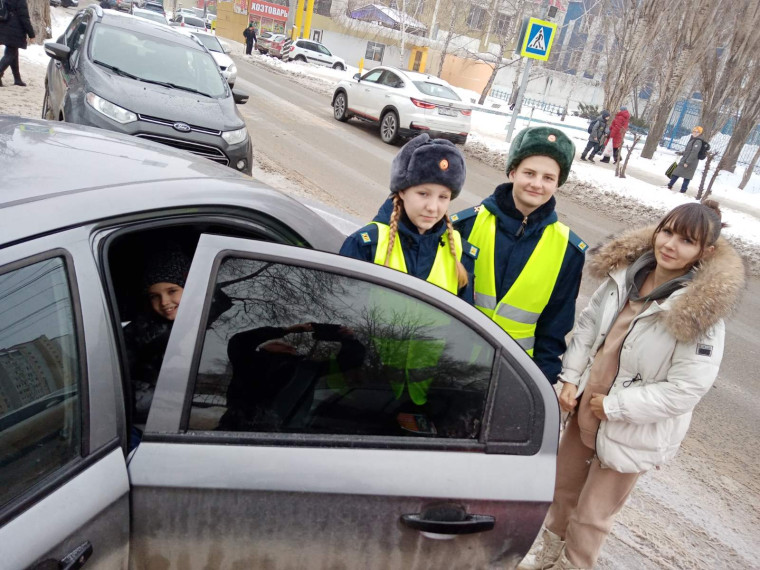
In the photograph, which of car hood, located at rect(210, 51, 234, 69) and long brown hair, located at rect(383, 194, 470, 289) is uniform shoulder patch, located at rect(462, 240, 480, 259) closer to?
long brown hair, located at rect(383, 194, 470, 289)

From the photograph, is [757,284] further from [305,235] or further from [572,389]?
[305,235]

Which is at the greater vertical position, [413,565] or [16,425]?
[16,425]

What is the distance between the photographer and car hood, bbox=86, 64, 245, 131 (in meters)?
5.80

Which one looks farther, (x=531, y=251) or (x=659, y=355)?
(x=531, y=251)

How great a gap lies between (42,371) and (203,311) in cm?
35

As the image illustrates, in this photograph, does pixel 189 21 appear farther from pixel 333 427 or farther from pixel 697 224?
pixel 333 427

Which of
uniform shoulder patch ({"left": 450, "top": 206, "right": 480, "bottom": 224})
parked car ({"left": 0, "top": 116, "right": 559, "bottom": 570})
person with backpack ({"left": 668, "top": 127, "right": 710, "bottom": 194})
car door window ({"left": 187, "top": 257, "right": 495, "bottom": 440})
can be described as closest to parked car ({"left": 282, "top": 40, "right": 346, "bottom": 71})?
person with backpack ({"left": 668, "top": 127, "right": 710, "bottom": 194})

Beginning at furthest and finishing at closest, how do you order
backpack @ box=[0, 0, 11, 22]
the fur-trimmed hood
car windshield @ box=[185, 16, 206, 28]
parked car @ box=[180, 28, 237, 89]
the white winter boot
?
car windshield @ box=[185, 16, 206, 28] < parked car @ box=[180, 28, 237, 89] < backpack @ box=[0, 0, 11, 22] < the white winter boot < the fur-trimmed hood

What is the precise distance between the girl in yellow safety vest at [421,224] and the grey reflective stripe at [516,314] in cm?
25

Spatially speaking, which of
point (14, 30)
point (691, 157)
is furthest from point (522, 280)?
point (691, 157)

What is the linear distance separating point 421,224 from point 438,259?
148mm

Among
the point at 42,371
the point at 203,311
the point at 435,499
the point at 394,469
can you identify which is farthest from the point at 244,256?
the point at 435,499

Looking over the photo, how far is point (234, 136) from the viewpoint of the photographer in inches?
241

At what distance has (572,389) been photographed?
2.33 m
